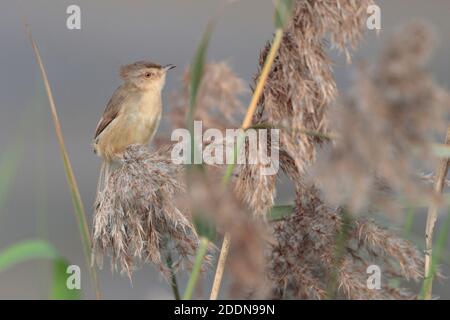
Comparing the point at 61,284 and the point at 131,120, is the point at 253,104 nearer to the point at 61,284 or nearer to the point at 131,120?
the point at 61,284

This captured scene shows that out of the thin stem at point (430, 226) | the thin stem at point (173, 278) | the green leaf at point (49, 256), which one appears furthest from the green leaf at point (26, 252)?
the thin stem at point (430, 226)

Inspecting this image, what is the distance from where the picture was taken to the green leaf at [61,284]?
1332 millimetres

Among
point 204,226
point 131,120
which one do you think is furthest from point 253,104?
point 131,120

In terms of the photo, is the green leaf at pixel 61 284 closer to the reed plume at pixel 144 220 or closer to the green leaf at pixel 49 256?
the green leaf at pixel 49 256

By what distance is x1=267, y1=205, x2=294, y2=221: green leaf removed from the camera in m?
1.64

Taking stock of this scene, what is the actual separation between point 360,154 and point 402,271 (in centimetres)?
78

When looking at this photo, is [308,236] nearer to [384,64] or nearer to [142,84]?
[384,64]

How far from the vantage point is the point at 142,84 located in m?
3.10

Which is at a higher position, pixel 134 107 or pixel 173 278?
pixel 134 107

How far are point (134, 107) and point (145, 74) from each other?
15 centimetres

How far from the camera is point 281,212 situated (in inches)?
64.7

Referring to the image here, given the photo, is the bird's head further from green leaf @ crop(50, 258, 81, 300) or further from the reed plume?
green leaf @ crop(50, 258, 81, 300)

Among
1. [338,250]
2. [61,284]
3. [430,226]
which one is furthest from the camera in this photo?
[430,226]
